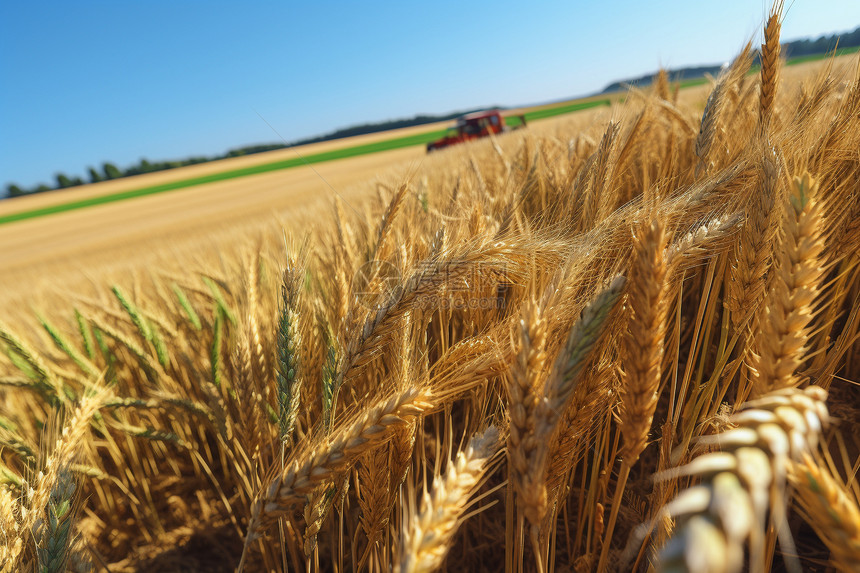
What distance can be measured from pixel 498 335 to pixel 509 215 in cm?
60

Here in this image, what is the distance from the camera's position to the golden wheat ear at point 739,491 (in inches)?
13.1

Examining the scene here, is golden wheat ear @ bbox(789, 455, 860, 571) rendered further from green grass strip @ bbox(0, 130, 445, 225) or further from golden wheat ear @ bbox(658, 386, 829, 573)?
green grass strip @ bbox(0, 130, 445, 225)

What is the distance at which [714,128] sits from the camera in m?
1.40

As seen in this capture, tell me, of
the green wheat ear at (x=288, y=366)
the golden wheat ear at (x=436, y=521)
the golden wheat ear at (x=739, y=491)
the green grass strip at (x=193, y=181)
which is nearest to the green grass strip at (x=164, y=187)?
the green grass strip at (x=193, y=181)

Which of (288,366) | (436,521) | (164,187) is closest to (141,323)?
(288,366)

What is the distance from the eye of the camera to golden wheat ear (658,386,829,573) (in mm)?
332

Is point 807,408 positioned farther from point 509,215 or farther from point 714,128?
point 714,128

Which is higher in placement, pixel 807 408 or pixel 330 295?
pixel 807 408

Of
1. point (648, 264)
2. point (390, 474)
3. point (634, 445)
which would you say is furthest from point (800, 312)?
point (390, 474)

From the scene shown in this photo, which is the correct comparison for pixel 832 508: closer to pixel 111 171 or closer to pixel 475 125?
pixel 475 125

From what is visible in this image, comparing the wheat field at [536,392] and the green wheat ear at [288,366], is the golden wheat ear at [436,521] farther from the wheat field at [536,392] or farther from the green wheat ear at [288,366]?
the green wheat ear at [288,366]

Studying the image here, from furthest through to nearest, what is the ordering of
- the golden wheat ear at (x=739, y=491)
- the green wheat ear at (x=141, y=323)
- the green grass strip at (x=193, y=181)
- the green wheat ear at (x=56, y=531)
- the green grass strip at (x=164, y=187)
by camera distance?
the green grass strip at (x=193, y=181) < the green grass strip at (x=164, y=187) < the green wheat ear at (x=141, y=323) < the green wheat ear at (x=56, y=531) < the golden wheat ear at (x=739, y=491)

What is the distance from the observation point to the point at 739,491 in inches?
14.2

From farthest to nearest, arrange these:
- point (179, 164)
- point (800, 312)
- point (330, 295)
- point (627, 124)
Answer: point (179, 164) → point (627, 124) → point (330, 295) → point (800, 312)
